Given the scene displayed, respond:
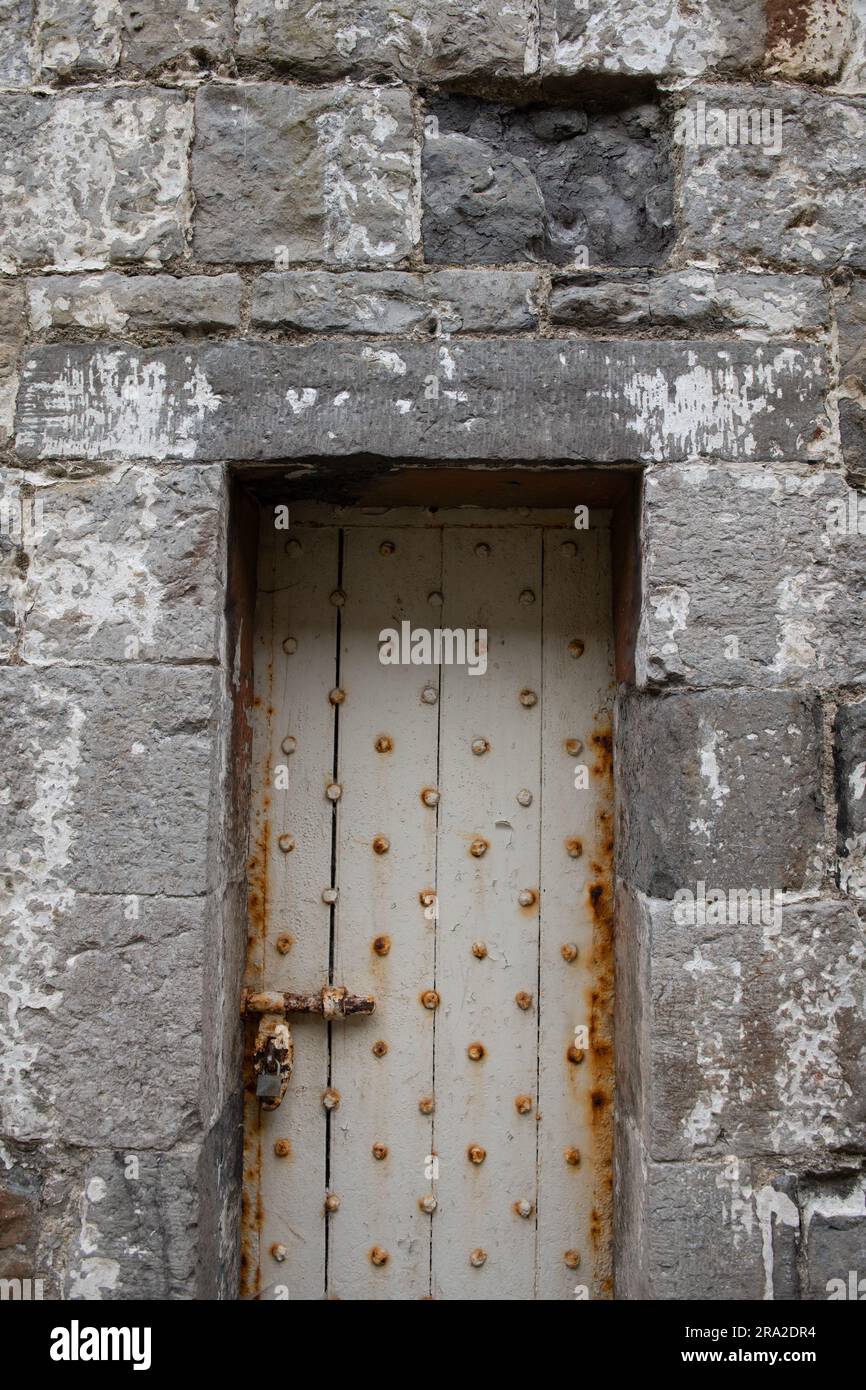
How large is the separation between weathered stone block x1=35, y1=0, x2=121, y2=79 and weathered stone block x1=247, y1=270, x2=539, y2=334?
596 mm

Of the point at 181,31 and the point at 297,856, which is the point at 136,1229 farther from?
the point at 181,31

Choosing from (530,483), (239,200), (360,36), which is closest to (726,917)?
(530,483)

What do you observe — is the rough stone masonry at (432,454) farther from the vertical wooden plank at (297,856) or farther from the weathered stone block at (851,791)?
the vertical wooden plank at (297,856)

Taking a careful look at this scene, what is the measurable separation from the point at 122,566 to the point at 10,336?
53cm

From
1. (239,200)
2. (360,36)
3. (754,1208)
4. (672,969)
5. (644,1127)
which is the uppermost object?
(360,36)

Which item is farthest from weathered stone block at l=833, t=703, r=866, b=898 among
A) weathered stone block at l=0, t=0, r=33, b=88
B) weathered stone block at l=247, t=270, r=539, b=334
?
weathered stone block at l=0, t=0, r=33, b=88

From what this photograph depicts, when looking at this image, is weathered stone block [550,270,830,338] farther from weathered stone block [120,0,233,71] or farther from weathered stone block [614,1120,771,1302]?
weathered stone block [614,1120,771,1302]

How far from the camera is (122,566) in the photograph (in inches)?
74.3

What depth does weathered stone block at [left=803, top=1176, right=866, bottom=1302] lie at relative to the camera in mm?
1782

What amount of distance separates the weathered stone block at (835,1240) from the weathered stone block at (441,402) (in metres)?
1.40

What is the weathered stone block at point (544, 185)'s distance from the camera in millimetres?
1942

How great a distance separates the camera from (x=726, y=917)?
1.81 m

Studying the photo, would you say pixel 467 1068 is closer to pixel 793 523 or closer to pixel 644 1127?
pixel 644 1127

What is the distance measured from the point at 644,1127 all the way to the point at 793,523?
3.87 feet
